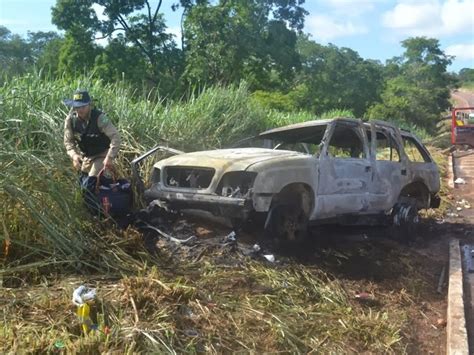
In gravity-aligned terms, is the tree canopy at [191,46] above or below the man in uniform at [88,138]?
above

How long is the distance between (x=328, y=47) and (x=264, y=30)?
14.6 metres

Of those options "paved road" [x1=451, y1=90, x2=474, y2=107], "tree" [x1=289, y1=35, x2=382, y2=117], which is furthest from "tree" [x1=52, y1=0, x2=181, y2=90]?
"paved road" [x1=451, y1=90, x2=474, y2=107]

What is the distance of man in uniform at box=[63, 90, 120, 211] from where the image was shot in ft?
19.5

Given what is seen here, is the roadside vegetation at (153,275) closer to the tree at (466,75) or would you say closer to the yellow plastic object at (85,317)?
the yellow plastic object at (85,317)

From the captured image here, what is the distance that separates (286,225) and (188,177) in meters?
1.20

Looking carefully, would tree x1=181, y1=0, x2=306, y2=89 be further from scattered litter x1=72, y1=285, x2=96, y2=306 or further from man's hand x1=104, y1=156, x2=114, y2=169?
scattered litter x1=72, y1=285, x2=96, y2=306

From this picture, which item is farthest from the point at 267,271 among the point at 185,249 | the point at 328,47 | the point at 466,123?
the point at 328,47

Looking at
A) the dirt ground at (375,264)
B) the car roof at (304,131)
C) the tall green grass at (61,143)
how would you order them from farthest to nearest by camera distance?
the car roof at (304,131) < the dirt ground at (375,264) < the tall green grass at (61,143)

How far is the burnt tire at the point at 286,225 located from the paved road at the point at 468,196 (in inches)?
73.7

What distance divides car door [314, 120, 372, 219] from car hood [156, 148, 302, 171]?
1.62 feet

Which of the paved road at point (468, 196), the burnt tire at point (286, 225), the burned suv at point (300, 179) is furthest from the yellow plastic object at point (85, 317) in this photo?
the paved road at point (468, 196)

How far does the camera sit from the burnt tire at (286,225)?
20.3 ft

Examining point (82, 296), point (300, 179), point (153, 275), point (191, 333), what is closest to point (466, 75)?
point (300, 179)

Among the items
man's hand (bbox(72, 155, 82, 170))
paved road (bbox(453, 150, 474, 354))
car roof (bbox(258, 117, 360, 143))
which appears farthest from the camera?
car roof (bbox(258, 117, 360, 143))
